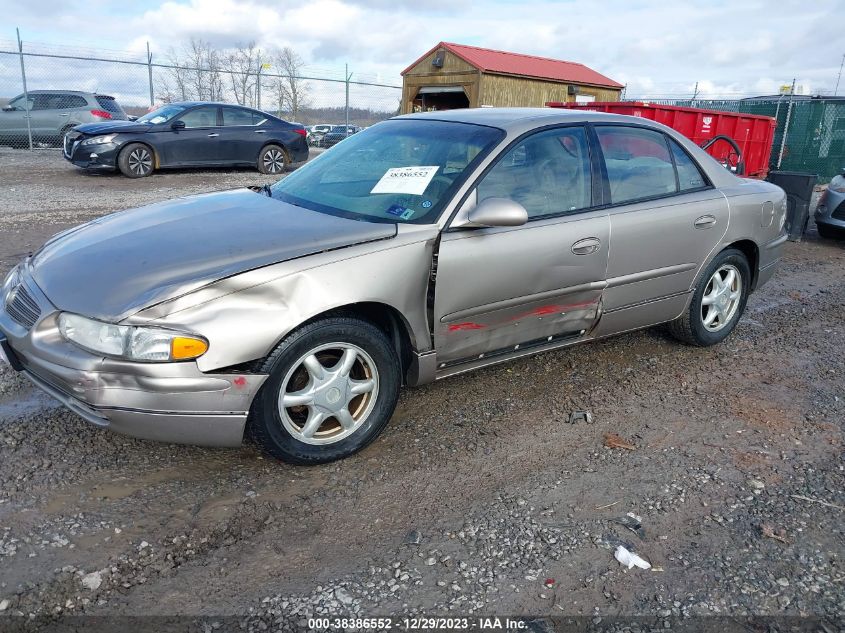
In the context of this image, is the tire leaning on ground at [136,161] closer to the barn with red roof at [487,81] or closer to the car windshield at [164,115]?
the car windshield at [164,115]

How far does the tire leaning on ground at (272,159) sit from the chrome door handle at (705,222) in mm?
11147

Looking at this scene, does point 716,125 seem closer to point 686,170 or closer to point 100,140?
point 686,170

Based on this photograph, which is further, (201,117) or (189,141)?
(201,117)

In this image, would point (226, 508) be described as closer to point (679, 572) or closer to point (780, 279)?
point (679, 572)

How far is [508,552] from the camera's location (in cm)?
258

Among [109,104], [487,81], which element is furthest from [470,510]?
[487,81]

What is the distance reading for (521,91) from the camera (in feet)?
70.0

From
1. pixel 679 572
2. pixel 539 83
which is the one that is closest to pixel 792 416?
pixel 679 572

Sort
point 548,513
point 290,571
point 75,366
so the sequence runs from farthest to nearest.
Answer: point 548,513, point 75,366, point 290,571

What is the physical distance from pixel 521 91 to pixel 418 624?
21.0 m

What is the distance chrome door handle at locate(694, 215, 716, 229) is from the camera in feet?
14.2

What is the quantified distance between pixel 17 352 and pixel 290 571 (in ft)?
5.22

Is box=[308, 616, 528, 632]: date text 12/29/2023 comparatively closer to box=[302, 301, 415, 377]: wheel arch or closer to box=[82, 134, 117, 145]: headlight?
box=[302, 301, 415, 377]: wheel arch

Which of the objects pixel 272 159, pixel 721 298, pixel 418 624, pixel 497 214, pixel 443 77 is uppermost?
pixel 443 77
